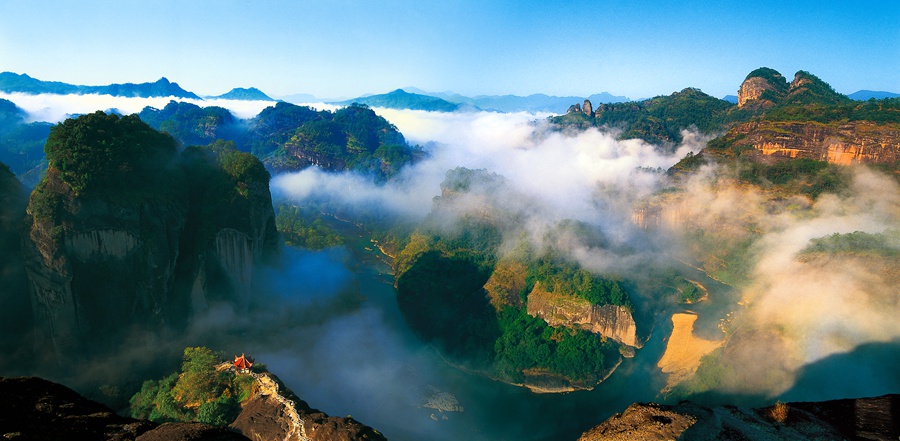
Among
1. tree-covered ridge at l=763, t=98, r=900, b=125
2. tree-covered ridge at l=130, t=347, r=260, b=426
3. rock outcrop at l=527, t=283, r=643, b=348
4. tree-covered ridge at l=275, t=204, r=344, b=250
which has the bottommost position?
rock outcrop at l=527, t=283, r=643, b=348

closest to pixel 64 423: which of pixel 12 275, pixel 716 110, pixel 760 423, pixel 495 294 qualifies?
pixel 760 423

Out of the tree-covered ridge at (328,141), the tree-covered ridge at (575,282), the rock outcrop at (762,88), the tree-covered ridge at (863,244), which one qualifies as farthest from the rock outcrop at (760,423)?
the rock outcrop at (762,88)

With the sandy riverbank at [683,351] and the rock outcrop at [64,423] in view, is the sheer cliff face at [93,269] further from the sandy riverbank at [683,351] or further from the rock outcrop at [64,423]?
the sandy riverbank at [683,351]

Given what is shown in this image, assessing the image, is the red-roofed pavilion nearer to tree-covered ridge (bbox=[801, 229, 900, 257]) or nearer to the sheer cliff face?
the sheer cliff face

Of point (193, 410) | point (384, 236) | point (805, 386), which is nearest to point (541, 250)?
point (805, 386)

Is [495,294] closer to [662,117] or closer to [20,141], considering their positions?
[662,117]

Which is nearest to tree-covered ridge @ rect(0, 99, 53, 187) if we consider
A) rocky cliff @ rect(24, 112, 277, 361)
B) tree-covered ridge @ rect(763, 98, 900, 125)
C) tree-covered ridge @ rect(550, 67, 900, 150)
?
rocky cliff @ rect(24, 112, 277, 361)

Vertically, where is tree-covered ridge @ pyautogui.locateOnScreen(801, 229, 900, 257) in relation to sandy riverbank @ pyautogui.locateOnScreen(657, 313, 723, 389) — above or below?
above
